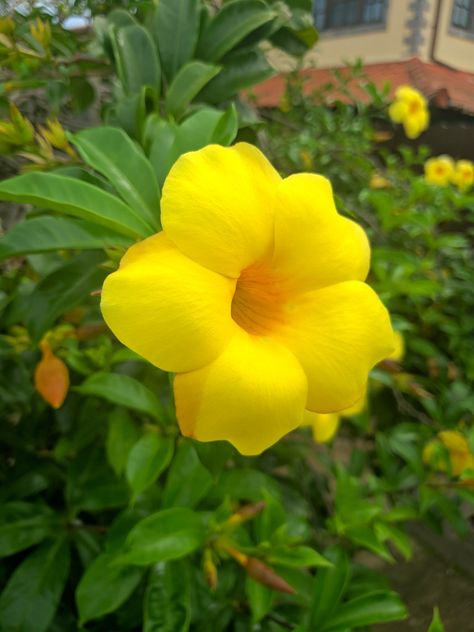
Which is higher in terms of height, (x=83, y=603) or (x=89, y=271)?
(x=89, y=271)

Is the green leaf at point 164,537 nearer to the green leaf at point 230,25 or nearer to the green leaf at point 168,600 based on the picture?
the green leaf at point 168,600

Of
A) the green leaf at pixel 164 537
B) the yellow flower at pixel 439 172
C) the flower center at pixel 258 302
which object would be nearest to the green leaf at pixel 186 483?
the green leaf at pixel 164 537

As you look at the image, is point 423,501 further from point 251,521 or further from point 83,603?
point 83,603

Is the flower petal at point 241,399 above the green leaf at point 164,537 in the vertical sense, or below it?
above

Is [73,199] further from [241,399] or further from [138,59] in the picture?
[138,59]

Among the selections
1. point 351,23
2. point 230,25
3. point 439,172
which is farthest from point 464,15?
point 230,25

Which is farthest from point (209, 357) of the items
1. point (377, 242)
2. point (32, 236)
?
point (377, 242)
